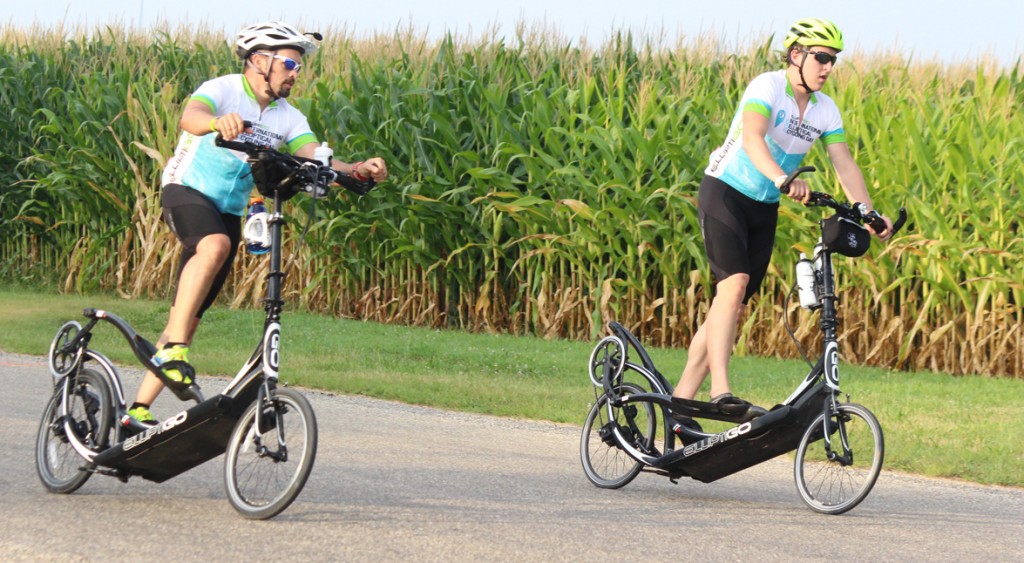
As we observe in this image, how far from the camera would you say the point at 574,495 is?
6930mm

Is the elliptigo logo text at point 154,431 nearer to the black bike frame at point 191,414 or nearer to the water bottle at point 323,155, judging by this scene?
the black bike frame at point 191,414

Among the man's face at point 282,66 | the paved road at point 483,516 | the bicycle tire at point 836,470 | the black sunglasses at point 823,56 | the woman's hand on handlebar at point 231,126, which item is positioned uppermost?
the black sunglasses at point 823,56

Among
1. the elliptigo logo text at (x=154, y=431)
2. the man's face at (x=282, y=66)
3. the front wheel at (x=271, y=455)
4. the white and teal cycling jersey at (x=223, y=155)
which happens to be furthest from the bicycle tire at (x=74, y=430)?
the man's face at (x=282, y=66)

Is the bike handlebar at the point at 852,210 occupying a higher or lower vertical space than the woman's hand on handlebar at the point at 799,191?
lower

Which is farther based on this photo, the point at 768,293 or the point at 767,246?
the point at 768,293

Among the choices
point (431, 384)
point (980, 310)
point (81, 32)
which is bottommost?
point (431, 384)

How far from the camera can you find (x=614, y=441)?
7309mm

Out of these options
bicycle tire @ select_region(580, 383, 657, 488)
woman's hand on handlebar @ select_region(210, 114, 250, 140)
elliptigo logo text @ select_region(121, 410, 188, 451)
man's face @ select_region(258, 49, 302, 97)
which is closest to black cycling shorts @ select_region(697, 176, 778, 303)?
bicycle tire @ select_region(580, 383, 657, 488)

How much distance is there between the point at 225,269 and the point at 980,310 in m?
7.78

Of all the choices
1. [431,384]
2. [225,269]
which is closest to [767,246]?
[225,269]

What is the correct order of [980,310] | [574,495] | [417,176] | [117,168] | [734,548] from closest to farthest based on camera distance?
[734,548]
[574,495]
[980,310]
[417,176]
[117,168]

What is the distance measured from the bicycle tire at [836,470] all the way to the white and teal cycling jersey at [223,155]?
9.20 feet

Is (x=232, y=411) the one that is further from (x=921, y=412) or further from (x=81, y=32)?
(x=81, y=32)

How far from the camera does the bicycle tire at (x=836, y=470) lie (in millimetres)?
6324
